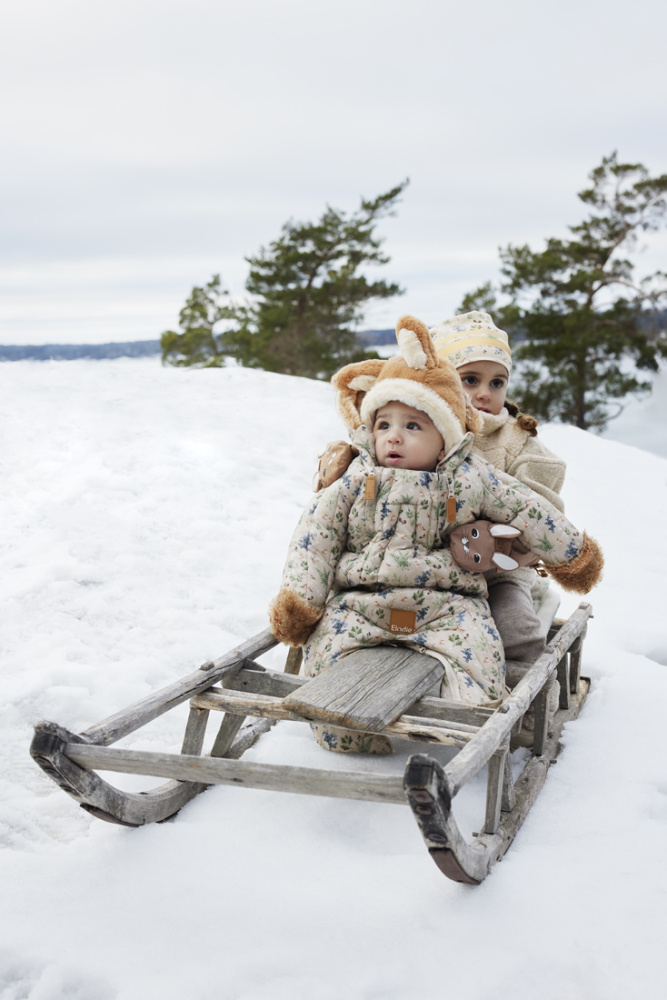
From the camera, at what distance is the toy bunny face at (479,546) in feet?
9.20

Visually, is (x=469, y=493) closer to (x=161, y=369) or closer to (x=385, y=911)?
(x=385, y=911)

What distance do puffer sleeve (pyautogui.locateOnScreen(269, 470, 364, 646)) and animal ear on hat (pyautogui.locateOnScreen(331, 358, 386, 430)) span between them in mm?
272

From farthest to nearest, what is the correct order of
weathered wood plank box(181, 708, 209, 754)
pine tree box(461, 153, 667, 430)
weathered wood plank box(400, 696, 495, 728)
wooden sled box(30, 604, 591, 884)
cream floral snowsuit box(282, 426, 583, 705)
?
pine tree box(461, 153, 667, 430) < cream floral snowsuit box(282, 426, 583, 705) < weathered wood plank box(181, 708, 209, 754) < weathered wood plank box(400, 696, 495, 728) < wooden sled box(30, 604, 591, 884)

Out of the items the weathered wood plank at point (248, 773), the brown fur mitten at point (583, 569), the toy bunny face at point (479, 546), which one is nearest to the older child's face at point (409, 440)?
the toy bunny face at point (479, 546)

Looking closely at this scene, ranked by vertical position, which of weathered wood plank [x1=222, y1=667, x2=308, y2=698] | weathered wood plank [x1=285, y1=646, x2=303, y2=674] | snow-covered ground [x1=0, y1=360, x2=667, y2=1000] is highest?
weathered wood plank [x1=222, y1=667, x2=308, y2=698]

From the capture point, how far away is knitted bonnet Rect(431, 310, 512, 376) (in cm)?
322

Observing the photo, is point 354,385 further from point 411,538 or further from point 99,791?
point 99,791

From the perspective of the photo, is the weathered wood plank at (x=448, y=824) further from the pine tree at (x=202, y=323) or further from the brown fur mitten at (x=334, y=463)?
the pine tree at (x=202, y=323)

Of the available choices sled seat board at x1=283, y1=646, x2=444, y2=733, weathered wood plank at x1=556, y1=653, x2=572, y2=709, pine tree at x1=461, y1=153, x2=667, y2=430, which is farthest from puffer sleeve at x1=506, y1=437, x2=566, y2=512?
pine tree at x1=461, y1=153, x2=667, y2=430

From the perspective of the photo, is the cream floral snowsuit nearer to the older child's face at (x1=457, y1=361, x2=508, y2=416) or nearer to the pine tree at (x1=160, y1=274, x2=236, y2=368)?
the older child's face at (x1=457, y1=361, x2=508, y2=416)

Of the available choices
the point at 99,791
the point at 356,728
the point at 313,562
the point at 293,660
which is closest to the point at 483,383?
the point at 313,562

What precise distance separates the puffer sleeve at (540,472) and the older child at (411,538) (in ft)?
0.67

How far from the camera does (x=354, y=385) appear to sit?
3084mm

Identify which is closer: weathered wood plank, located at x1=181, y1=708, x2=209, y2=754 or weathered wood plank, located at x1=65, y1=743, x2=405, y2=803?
weathered wood plank, located at x1=65, y1=743, x2=405, y2=803
